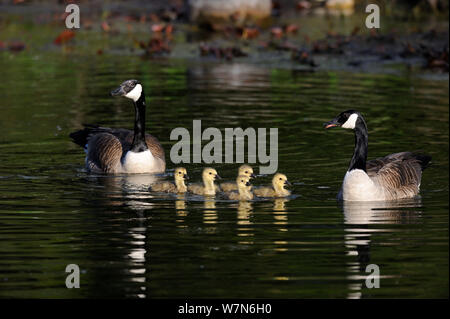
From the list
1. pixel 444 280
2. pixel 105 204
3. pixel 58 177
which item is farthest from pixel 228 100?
pixel 444 280

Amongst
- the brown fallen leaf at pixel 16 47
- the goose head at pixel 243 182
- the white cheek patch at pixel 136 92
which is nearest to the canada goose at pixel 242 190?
the goose head at pixel 243 182

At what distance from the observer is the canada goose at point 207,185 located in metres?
15.0

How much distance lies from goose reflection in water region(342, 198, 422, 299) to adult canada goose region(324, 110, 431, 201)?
0.50ft

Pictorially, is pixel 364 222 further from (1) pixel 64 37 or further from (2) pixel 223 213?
(1) pixel 64 37

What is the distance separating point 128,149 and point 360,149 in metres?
4.37

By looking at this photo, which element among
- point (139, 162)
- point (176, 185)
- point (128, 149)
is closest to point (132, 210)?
point (176, 185)

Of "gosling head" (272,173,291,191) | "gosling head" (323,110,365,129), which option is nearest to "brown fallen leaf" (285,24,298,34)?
"gosling head" (323,110,365,129)

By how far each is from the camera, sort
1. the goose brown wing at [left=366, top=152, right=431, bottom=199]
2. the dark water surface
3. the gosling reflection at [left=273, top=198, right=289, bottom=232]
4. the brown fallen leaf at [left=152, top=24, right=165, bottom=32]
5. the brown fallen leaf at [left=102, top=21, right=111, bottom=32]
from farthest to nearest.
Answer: the brown fallen leaf at [left=102, top=21, right=111, bottom=32] < the brown fallen leaf at [left=152, top=24, right=165, bottom=32] < the goose brown wing at [left=366, top=152, right=431, bottom=199] < the gosling reflection at [left=273, top=198, right=289, bottom=232] < the dark water surface

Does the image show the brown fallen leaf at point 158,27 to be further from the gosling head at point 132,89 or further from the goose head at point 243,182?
the goose head at point 243,182

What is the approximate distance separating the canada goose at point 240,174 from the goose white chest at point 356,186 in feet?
4.54

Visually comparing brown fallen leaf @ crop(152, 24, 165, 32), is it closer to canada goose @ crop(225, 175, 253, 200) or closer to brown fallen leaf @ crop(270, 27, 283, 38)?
brown fallen leaf @ crop(270, 27, 283, 38)

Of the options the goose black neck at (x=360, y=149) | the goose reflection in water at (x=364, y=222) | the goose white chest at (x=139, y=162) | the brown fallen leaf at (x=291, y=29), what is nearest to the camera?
the goose reflection in water at (x=364, y=222)

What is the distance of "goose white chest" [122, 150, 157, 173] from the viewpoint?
55.5 feet

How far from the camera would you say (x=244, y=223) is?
13.3m
